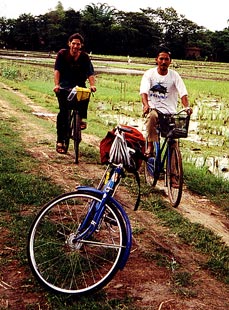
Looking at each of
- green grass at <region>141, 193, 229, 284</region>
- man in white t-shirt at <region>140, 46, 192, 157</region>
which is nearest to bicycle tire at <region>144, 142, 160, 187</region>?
man in white t-shirt at <region>140, 46, 192, 157</region>

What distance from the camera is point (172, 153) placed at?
5730 mm

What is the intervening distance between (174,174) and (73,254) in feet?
7.84

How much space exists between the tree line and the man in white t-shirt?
58016mm

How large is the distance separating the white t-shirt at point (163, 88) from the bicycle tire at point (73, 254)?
7.56 feet

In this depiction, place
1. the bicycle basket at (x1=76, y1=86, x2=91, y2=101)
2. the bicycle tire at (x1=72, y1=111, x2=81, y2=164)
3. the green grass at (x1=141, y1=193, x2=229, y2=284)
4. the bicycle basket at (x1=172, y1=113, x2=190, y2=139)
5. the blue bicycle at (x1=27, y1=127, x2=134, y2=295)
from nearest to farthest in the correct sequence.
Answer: the blue bicycle at (x1=27, y1=127, x2=134, y2=295), the green grass at (x1=141, y1=193, x2=229, y2=284), the bicycle basket at (x1=172, y1=113, x2=190, y2=139), the bicycle basket at (x1=76, y1=86, x2=91, y2=101), the bicycle tire at (x1=72, y1=111, x2=81, y2=164)

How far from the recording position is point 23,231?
439 centimetres

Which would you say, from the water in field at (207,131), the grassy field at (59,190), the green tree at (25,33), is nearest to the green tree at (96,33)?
the green tree at (25,33)

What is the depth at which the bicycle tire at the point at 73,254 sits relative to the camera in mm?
3379

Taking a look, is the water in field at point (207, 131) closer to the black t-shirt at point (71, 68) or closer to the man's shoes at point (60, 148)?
the man's shoes at point (60, 148)

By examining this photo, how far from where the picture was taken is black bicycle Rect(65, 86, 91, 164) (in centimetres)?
688

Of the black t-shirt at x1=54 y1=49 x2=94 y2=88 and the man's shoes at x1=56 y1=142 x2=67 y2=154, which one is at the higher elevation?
the black t-shirt at x1=54 y1=49 x2=94 y2=88

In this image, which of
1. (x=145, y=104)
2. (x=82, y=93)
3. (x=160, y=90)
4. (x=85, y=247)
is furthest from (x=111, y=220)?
(x=82, y=93)

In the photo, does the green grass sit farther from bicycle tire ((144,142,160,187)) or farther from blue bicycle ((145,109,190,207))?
bicycle tire ((144,142,160,187))

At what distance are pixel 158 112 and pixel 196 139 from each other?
18.7 ft
